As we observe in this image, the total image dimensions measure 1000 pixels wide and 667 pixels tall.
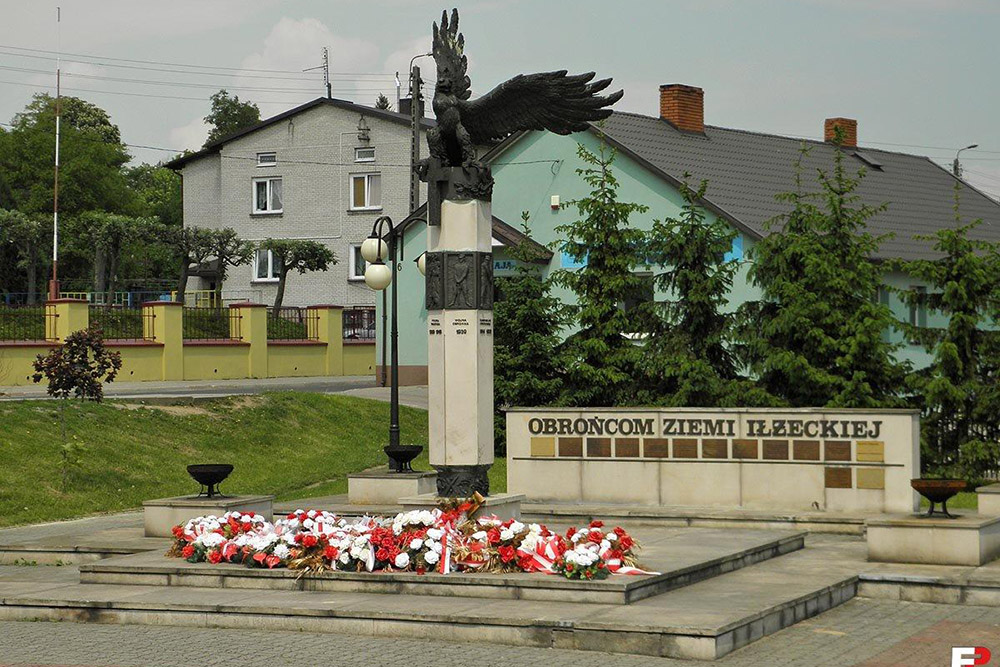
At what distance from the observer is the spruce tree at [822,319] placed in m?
22.3

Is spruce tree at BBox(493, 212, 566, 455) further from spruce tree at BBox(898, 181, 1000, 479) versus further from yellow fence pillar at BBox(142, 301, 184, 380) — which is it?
yellow fence pillar at BBox(142, 301, 184, 380)

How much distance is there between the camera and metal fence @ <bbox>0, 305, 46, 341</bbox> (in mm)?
36344

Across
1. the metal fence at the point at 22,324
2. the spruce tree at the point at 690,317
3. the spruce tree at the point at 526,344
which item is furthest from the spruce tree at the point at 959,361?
the metal fence at the point at 22,324

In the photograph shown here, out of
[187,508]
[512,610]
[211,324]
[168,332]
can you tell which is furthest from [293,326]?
[512,610]

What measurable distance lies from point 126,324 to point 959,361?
945 inches

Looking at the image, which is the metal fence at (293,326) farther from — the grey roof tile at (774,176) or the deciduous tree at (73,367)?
the deciduous tree at (73,367)

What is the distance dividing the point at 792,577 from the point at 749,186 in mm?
26160

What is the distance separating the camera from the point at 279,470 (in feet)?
89.4

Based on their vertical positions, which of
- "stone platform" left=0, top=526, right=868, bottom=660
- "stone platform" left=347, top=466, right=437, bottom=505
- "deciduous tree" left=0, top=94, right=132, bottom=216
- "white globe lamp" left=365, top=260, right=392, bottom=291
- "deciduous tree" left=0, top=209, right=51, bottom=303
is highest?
"deciduous tree" left=0, top=94, right=132, bottom=216

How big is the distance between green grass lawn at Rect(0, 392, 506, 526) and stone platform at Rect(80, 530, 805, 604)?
752cm

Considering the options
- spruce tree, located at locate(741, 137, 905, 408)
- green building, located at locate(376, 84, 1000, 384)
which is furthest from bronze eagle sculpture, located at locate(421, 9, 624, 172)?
green building, located at locate(376, 84, 1000, 384)

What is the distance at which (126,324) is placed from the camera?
1559 inches

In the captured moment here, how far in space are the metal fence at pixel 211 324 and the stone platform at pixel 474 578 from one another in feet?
89.2

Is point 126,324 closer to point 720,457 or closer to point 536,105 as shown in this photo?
point 720,457
